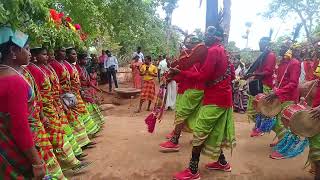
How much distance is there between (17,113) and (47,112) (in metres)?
2.50

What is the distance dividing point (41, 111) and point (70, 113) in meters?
2.04

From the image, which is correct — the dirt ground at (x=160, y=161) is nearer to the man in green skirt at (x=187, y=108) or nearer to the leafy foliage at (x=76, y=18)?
the man in green skirt at (x=187, y=108)

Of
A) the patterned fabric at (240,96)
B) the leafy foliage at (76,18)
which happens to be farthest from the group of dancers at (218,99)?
the patterned fabric at (240,96)

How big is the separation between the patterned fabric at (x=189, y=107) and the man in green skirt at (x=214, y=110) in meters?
1.21

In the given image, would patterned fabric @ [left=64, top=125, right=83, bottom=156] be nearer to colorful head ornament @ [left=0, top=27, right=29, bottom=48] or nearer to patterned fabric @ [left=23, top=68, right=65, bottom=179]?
patterned fabric @ [left=23, top=68, right=65, bottom=179]

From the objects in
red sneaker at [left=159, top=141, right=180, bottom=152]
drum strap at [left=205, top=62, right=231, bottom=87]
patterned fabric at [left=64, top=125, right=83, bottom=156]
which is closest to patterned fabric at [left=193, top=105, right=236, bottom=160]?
drum strap at [left=205, top=62, right=231, bottom=87]

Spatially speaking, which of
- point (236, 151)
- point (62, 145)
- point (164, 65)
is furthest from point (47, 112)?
point (164, 65)

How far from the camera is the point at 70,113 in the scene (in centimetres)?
619

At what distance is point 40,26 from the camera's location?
4.34 meters

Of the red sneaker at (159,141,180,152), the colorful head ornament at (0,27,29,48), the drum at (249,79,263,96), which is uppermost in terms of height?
the colorful head ornament at (0,27,29,48)

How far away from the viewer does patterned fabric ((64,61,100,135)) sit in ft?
20.6

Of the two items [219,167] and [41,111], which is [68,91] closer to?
[41,111]

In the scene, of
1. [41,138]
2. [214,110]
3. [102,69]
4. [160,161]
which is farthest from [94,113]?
[102,69]

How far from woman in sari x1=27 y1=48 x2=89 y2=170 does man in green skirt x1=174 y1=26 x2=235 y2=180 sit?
1.47 metres
